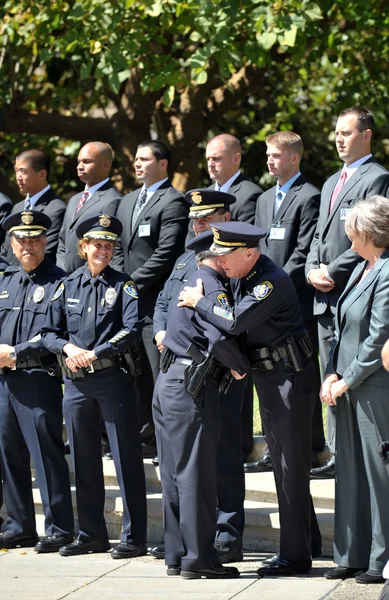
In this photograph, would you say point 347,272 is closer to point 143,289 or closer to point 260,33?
point 143,289

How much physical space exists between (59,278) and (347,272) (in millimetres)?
1944

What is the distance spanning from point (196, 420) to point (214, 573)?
86 cm

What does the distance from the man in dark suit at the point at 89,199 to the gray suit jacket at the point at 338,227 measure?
186 cm

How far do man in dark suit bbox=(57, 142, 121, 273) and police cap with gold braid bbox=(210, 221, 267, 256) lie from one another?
2.38m

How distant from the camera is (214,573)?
6410 mm

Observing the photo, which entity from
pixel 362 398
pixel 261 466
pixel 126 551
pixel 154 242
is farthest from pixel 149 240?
pixel 362 398

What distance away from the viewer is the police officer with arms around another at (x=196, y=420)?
6332 mm

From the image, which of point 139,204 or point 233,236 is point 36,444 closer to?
point 139,204

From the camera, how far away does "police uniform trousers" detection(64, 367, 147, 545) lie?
7133 millimetres

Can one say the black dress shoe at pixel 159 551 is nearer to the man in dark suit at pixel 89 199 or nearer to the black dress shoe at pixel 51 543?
the black dress shoe at pixel 51 543

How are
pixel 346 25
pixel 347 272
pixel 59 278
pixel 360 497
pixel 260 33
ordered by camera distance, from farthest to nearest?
pixel 346 25, pixel 260 33, pixel 59 278, pixel 347 272, pixel 360 497

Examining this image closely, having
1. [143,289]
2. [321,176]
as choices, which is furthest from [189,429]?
[321,176]

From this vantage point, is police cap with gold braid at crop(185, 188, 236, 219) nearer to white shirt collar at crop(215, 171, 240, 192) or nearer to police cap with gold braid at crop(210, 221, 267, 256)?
police cap with gold braid at crop(210, 221, 267, 256)

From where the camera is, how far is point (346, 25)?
13281 millimetres
